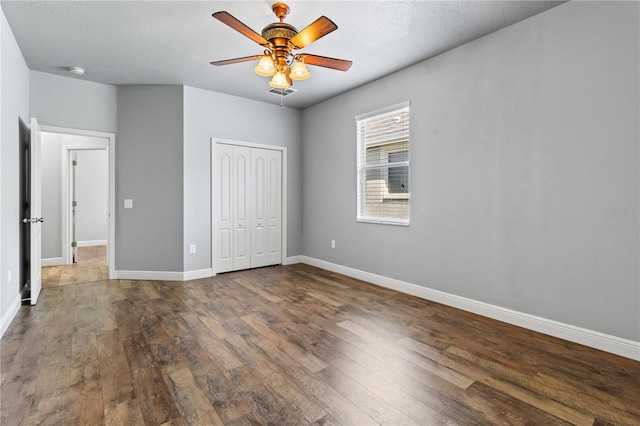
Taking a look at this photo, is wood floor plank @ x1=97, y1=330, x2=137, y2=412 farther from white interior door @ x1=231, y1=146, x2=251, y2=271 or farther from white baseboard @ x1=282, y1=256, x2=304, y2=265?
white baseboard @ x1=282, y1=256, x2=304, y2=265

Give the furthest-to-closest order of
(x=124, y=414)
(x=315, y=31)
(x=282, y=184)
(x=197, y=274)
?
(x=282, y=184) → (x=197, y=274) → (x=315, y=31) → (x=124, y=414)

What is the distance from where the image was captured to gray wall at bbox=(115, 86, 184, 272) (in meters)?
4.57

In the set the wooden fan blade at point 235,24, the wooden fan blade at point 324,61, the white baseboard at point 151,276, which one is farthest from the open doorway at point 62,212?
the wooden fan blade at point 324,61

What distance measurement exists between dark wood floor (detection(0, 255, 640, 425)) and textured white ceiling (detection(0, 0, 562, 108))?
110 inches

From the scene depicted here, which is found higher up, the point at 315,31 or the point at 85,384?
the point at 315,31

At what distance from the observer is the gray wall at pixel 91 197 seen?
774 centimetres

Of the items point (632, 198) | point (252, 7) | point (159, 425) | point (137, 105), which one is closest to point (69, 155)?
point (137, 105)

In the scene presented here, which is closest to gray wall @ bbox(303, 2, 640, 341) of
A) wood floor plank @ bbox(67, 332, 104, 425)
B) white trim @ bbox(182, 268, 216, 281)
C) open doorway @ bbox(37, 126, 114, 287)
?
white trim @ bbox(182, 268, 216, 281)

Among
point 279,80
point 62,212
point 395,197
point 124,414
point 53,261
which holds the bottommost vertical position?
point 124,414

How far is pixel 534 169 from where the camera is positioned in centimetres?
285

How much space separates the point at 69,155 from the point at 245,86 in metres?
3.63

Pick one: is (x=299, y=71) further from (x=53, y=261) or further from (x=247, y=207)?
(x=53, y=261)

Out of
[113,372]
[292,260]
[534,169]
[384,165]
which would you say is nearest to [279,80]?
[384,165]

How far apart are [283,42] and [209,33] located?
1.08 meters
